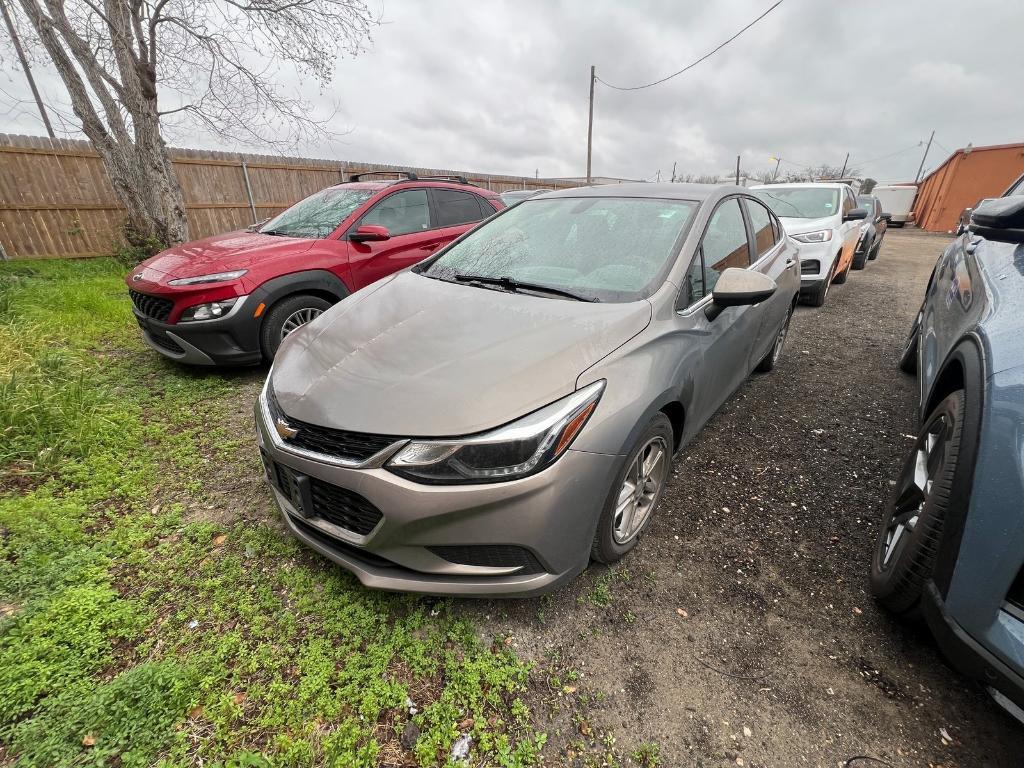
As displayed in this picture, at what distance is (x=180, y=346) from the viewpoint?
3508 millimetres

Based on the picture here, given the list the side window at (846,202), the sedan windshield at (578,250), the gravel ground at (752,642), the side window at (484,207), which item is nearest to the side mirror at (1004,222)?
the sedan windshield at (578,250)

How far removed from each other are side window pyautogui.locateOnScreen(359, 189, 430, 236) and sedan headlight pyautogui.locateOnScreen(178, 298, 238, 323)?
150cm

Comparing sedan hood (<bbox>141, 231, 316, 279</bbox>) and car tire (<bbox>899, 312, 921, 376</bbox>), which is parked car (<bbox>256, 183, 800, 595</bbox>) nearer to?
sedan hood (<bbox>141, 231, 316, 279</bbox>)

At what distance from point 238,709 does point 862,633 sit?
90.4 inches

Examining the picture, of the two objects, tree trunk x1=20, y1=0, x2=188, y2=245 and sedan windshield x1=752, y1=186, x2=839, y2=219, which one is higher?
tree trunk x1=20, y1=0, x2=188, y2=245

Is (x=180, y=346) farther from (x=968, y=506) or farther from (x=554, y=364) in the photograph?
(x=968, y=506)

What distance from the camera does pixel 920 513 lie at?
1.51 metres

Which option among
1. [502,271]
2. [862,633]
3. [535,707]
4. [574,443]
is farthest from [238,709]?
[862,633]

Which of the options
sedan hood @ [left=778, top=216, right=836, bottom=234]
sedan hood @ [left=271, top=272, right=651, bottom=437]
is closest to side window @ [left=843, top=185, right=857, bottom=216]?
sedan hood @ [left=778, top=216, right=836, bottom=234]

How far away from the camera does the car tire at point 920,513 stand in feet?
4.59

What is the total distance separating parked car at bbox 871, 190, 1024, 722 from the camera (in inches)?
46.5

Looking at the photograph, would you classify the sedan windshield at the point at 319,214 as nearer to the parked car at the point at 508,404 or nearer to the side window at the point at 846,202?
the parked car at the point at 508,404

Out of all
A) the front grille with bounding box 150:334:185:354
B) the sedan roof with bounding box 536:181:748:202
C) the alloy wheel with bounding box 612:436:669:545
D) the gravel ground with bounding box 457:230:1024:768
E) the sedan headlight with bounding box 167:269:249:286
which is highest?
the sedan roof with bounding box 536:181:748:202

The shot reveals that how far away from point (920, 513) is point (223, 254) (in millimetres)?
4569
